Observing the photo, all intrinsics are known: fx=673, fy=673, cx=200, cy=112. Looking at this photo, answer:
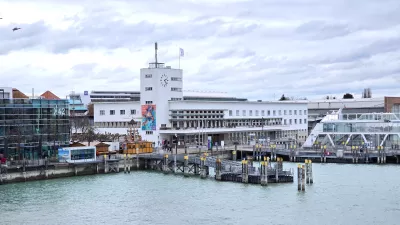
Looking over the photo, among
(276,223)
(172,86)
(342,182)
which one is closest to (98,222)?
(276,223)

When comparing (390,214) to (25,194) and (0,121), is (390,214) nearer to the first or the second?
(25,194)

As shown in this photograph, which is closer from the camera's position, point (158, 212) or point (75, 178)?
point (158, 212)

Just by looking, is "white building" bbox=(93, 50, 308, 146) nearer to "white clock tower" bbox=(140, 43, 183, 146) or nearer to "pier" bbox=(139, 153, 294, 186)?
"white clock tower" bbox=(140, 43, 183, 146)

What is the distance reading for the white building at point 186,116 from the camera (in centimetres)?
7194

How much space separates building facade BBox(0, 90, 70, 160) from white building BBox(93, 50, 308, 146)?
1469 centimetres

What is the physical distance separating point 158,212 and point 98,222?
3.65 m

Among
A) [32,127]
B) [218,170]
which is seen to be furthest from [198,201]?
[32,127]

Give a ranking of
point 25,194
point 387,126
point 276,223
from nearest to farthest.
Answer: point 276,223 → point 25,194 → point 387,126

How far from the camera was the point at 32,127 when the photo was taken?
5547 cm

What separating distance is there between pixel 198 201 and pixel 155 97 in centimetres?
3416

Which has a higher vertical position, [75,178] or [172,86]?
[172,86]

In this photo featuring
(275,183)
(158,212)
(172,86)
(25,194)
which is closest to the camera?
(158,212)

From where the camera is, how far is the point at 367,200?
38.2 meters

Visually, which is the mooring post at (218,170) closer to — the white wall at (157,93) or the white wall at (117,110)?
the white wall at (157,93)
